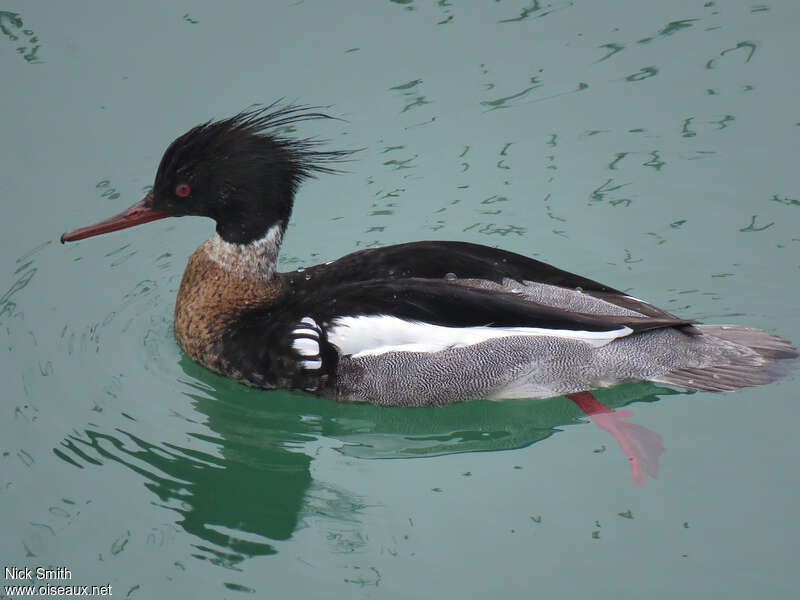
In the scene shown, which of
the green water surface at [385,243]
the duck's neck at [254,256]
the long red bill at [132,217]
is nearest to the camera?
the green water surface at [385,243]

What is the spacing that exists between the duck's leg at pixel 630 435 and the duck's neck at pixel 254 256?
1.73 m

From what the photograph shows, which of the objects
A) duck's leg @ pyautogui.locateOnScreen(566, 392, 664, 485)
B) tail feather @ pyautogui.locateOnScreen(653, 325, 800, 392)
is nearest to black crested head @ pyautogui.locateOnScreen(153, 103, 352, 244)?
duck's leg @ pyautogui.locateOnScreen(566, 392, 664, 485)

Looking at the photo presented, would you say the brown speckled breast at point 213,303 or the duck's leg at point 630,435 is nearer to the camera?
the duck's leg at point 630,435

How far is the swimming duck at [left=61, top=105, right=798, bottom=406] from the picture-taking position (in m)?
5.11

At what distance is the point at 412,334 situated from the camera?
511 cm

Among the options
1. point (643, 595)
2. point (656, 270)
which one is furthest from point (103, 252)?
point (643, 595)

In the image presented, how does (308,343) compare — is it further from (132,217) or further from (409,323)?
(132,217)

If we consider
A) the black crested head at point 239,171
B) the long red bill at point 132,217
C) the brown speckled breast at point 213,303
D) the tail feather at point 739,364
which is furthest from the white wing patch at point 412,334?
the long red bill at point 132,217

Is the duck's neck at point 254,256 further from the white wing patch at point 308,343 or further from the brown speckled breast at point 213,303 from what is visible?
the white wing patch at point 308,343

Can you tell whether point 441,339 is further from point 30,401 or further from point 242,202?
point 30,401

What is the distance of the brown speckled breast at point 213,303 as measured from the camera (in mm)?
5496

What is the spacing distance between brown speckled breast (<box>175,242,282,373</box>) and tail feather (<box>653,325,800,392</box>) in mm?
2164

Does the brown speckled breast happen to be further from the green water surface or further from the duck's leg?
the duck's leg

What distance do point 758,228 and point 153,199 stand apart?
365 cm
